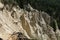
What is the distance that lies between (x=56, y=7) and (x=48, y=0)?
1.53m

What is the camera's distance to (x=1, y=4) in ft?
40.0

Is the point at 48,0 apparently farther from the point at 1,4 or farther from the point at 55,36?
the point at 1,4

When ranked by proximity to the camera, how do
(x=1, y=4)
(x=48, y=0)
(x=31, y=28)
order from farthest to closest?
(x=48, y=0), (x=31, y=28), (x=1, y=4)

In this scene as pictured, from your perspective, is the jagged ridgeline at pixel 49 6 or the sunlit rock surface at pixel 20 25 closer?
the sunlit rock surface at pixel 20 25

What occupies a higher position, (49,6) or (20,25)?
(49,6)

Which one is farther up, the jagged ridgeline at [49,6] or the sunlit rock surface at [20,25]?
the jagged ridgeline at [49,6]

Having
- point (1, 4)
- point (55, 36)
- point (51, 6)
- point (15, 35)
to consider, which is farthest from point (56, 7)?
point (15, 35)

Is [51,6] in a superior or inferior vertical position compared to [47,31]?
superior

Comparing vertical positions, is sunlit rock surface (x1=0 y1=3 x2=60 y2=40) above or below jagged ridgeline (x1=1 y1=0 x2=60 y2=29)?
below

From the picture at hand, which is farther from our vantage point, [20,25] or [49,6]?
[49,6]

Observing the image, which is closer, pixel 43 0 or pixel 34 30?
pixel 34 30

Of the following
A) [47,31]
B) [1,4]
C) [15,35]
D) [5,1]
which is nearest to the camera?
[15,35]

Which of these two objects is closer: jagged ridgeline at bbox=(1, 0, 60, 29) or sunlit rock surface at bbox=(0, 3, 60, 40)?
sunlit rock surface at bbox=(0, 3, 60, 40)

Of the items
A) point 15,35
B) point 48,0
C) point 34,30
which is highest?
point 48,0
